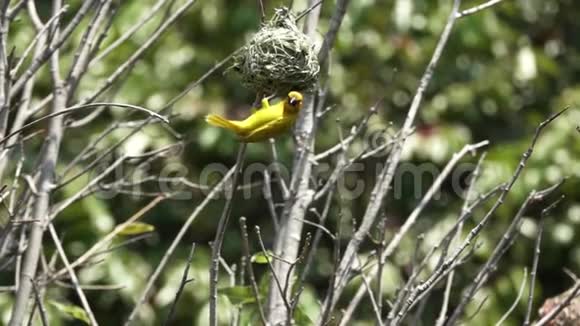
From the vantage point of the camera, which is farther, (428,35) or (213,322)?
(428,35)

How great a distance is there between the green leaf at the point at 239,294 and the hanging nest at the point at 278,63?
1.33 feet

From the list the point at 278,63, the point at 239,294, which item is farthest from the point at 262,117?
the point at 239,294

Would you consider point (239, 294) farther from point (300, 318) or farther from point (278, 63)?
point (278, 63)

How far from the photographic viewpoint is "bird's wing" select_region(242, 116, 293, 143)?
1.54 metres

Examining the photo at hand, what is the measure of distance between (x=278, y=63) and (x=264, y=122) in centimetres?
19

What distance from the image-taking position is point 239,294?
6.40ft

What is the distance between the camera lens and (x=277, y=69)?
171 cm

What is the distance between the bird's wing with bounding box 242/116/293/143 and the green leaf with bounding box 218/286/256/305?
1.51 ft

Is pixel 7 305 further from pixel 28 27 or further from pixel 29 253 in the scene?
pixel 29 253

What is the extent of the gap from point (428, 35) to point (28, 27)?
1486 mm

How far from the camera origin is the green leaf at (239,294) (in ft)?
6.35

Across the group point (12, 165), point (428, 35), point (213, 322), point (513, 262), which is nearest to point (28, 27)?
point (12, 165)

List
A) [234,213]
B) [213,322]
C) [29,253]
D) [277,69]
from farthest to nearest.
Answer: [234,213], [29,253], [277,69], [213,322]

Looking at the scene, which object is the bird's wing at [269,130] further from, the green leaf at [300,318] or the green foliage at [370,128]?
the green foliage at [370,128]
